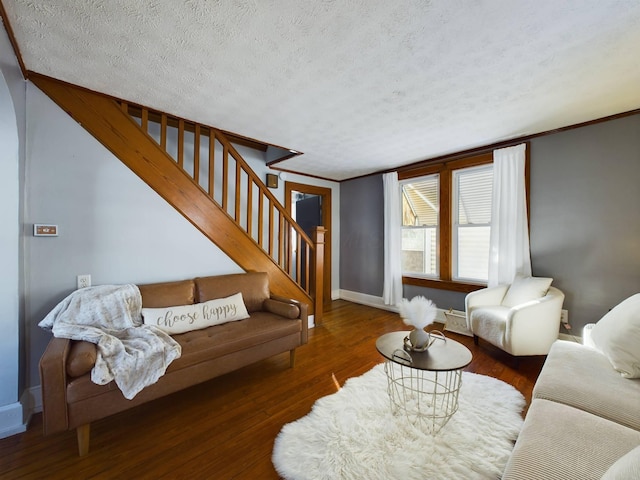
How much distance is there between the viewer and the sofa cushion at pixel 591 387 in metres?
1.23

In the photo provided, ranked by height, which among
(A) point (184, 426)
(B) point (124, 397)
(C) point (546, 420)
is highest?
(C) point (546, 420)

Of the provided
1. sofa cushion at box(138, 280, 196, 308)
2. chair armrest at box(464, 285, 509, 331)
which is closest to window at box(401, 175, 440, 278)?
chair armrest at box(464, 285, 509, 331)

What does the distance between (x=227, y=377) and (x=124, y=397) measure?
0.90 metres

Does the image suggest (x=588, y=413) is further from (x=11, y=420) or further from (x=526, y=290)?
(x=11, y=420)

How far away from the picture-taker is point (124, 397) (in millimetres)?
1634

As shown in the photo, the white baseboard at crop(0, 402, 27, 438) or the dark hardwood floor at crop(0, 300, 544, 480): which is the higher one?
the white baseboard at crop(0, 402, 27, 438)

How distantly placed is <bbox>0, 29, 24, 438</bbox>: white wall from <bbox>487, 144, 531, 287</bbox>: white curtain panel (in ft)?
14.4

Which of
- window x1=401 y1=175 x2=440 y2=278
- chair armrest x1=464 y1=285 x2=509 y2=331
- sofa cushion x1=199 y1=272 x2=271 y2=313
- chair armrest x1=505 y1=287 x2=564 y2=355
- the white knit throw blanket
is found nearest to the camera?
the white knit throw blanket

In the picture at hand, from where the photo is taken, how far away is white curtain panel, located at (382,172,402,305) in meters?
4.32

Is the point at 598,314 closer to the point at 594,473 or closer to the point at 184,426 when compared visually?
the point at 594,473

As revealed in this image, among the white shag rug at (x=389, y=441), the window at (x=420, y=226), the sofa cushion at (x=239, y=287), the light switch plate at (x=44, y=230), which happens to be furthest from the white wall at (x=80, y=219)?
the window at (x=420, y=226)

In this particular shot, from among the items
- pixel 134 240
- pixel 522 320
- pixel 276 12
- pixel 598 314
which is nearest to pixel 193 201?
pixel 134 240

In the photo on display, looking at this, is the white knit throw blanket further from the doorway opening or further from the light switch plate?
the doorway opening

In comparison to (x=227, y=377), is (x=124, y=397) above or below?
above
